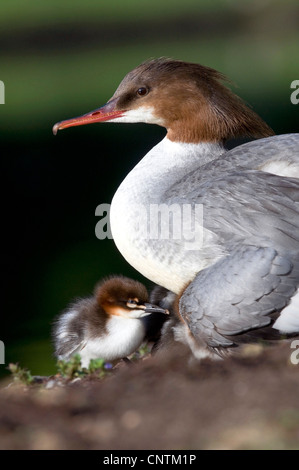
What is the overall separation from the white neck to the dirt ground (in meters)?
1.04

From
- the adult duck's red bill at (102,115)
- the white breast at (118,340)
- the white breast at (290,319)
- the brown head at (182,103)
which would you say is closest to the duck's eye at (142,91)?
the brown head at (182,103)

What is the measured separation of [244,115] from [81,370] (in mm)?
1601

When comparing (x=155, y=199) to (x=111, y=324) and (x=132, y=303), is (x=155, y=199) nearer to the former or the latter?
(x=132, y=303)

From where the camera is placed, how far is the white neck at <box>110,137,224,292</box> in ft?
13.3

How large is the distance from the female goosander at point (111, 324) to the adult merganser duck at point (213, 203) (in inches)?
13.5

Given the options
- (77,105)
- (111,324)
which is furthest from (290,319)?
(77,105)

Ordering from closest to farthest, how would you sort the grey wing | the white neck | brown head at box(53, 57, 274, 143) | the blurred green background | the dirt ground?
the dirt ground → the grey wing → the white neck → brown head at box(53, 57, 274, 143) → the blurred green background

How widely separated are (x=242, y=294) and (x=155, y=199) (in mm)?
805

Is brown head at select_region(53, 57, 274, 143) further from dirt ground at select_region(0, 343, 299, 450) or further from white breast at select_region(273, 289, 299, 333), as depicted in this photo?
dirt ground at select_region(0, 343, 299, 450)

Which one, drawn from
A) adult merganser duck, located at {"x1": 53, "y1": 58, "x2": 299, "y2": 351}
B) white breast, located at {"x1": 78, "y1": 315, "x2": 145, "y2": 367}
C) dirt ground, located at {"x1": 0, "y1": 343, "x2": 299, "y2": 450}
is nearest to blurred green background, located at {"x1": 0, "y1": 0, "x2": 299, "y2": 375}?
white breast, located at {"x1": 78, "y1": 315, "x2": 145, "y2": 367}

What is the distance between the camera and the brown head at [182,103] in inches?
178

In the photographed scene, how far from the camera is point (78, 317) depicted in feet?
15.7

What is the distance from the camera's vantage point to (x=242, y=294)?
3672 millimetres

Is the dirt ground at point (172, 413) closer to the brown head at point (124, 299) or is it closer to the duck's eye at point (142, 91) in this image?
the brown head at point (124, 299)
